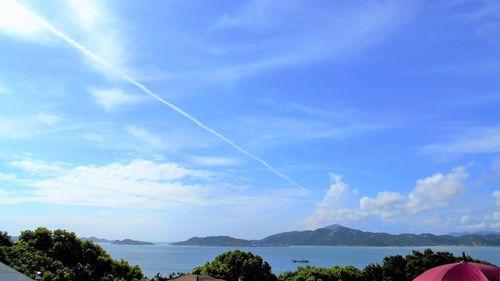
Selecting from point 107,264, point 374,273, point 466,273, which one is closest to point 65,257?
point 107,264

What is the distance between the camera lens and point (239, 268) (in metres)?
36.0

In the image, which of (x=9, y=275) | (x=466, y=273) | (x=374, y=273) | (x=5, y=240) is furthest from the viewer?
(x=374, y=273)

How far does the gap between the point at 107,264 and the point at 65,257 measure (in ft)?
9.18

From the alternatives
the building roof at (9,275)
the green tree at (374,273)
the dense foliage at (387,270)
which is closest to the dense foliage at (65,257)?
the dense foliage at (387,270)

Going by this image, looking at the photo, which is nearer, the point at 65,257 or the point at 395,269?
the point at 65,257

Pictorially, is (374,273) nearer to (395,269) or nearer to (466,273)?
(395,269)

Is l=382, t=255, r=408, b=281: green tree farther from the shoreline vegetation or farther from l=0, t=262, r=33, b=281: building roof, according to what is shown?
l=0, t=262, r=33, b=281: building roof

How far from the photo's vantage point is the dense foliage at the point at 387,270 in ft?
116

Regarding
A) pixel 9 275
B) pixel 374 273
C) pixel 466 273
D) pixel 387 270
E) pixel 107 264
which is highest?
pixel 387 270

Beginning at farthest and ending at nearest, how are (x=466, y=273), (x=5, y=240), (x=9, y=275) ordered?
(x=5, y=240) < (x=466, y=273) < (x=9, y=275)

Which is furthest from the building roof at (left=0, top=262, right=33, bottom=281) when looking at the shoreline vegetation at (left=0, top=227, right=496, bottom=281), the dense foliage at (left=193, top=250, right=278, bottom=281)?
the dense foliage at (left=193, top=250, right=278, bottom=281)

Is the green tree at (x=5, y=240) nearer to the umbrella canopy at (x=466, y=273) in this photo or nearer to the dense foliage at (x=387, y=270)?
the dense foliage at (x=387, y=270)

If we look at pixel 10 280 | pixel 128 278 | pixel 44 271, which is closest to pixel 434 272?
pixel 10 280

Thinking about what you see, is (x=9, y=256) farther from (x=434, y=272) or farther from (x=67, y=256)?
(x=434, y=272)
